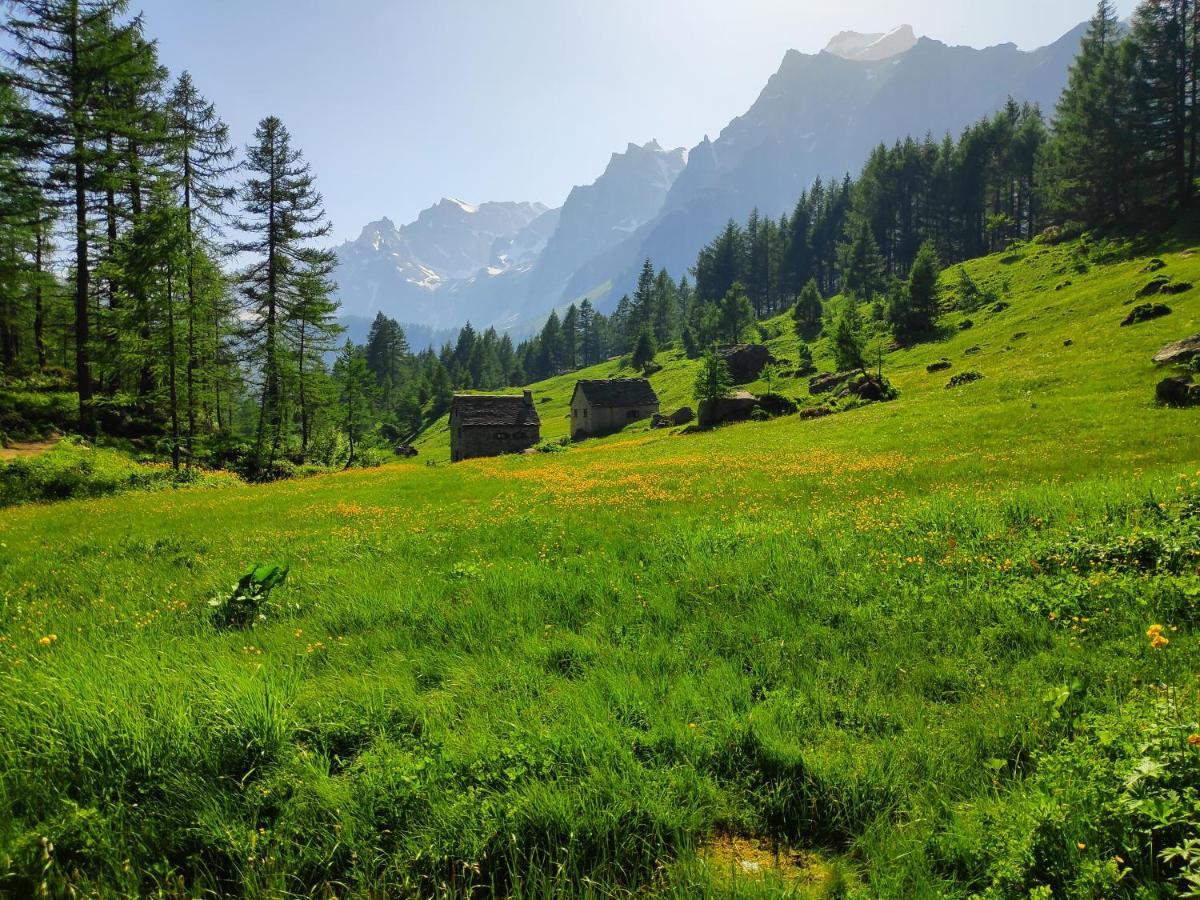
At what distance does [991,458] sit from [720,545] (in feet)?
39.9

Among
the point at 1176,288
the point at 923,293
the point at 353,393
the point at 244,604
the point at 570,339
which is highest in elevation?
the point at 570,339

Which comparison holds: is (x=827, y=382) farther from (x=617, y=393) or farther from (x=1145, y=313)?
(x=617, y=393)

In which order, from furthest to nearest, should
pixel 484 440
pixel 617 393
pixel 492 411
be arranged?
1. pixel 617 393
2. pixel 492 411
3. pixel 484 440

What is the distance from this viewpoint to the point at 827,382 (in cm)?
5119

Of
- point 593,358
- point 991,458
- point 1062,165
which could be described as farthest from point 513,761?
point 593,358

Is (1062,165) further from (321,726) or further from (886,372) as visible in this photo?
(321,726)

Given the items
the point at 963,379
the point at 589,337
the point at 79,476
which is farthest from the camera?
the point at 589,337

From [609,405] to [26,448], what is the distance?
55223mm

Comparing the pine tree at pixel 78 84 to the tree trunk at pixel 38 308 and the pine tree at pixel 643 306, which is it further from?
the pine tree at pixel 643 306

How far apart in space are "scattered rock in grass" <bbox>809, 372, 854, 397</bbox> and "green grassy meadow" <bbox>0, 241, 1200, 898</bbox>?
40.9m

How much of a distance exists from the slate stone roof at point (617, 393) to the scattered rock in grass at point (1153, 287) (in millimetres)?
48953

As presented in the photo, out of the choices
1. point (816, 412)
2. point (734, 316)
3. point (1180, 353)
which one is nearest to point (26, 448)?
point (816, 412)

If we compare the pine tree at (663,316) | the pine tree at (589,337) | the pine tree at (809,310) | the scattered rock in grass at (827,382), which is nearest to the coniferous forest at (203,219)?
the pine tree at (809,310)

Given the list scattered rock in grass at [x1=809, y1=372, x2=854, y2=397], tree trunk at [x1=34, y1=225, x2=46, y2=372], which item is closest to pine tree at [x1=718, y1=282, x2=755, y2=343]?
scattered rock in grass at [x1=809, y1=372, x2=854, y2=397]
